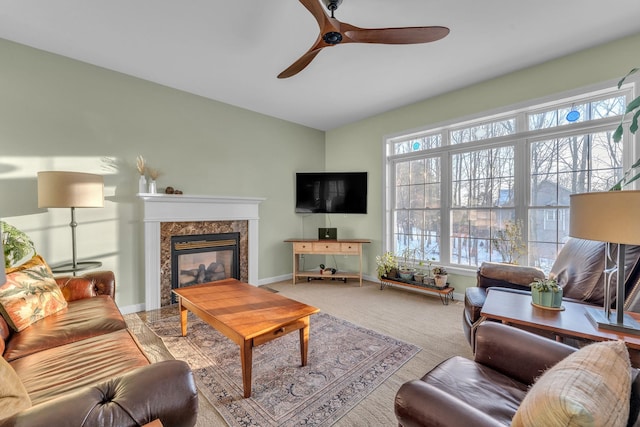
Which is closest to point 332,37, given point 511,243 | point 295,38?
point 295,38

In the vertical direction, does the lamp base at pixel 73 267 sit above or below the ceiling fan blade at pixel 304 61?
below

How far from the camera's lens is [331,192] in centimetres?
486

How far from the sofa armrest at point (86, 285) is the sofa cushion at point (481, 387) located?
264 centimetres

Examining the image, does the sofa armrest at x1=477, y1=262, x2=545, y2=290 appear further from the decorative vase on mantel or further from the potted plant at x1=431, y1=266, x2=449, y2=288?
the decorative vase on mantel

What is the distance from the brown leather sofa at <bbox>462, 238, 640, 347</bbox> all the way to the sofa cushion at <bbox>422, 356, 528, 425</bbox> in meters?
0.82

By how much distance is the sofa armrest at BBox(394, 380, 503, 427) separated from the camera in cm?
83

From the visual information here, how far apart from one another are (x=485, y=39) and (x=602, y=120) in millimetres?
1448

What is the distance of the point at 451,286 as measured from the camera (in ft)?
12.3

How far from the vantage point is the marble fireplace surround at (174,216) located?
3.27 meters

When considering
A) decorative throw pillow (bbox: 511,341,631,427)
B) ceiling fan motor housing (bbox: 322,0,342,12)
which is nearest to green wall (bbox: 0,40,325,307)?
ceiling fan motor housing (bbox: 322,0,342,12)

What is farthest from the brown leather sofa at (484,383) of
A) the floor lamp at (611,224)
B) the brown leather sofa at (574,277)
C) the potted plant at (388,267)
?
the potted plant at (388,267)

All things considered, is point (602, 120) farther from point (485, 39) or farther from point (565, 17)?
point (485, 39)

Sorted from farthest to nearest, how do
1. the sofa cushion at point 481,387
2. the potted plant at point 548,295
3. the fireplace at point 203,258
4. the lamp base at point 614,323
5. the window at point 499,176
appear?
the fireplace at point 203,258 → the window at point 499,176 → the potted plant at point 548,295 → the lamp base at point 614,323 → the sofa cushion at point 481,387

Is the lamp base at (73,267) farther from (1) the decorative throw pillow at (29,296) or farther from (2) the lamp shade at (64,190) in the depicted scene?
(2) the lamp shade at (64,190)
